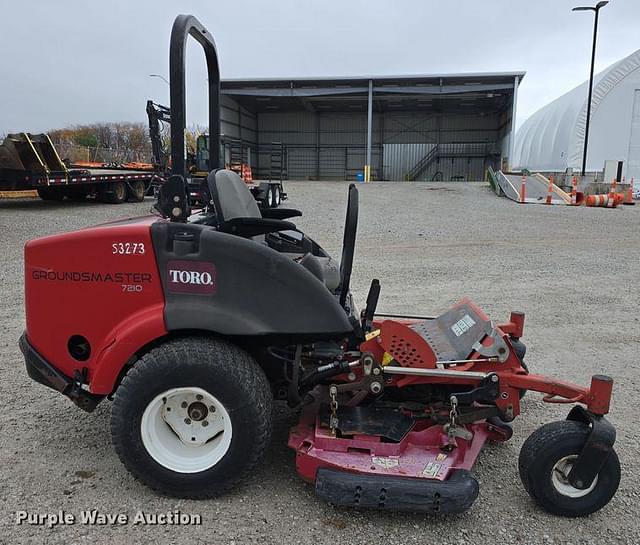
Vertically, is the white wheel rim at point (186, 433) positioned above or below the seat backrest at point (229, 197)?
below

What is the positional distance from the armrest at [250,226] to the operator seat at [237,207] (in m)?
0.08

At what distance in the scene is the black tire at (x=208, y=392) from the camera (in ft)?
7.75

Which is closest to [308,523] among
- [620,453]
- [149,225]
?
[149,225]

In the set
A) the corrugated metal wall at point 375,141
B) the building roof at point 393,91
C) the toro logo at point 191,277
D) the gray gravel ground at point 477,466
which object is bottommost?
the gray gravel ground at point 477,466

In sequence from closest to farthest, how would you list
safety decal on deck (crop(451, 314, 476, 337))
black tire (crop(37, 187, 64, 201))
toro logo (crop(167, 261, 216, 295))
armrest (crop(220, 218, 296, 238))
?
toro logo (crop(167, 261, 216, 295)) → armrest (crop(220, 218, 296, 238)) → safety decal on deck (crop(451, 314, 476, 337)) → black tire (crop(37, 187, 64, 201))

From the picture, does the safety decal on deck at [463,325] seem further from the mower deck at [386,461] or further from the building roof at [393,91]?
the building roof at [393,91]

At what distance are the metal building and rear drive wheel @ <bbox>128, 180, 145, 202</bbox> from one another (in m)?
17.1

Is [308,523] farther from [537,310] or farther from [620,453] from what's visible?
[537,310]

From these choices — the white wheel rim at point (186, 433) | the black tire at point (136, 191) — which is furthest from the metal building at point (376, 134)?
the white wheel rim at point (186, 433)

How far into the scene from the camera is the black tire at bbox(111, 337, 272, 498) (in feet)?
7.75

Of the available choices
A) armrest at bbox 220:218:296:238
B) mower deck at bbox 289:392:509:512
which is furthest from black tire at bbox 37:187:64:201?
mower deck at bbox 289:392:509:512

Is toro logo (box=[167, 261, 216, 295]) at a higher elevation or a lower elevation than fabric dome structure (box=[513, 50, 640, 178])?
lower

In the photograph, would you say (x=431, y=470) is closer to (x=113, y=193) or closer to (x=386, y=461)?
(x=386, y=461)

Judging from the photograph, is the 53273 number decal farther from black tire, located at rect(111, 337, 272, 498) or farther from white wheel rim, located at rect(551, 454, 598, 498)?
white wheel rim, located at rect(551, 454, 598, 498)
